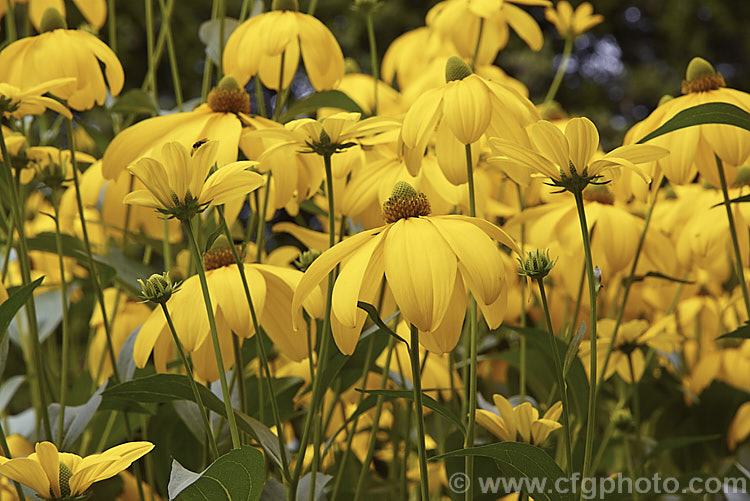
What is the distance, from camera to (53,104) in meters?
0.56

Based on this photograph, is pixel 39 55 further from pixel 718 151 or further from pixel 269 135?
pixel 718 151

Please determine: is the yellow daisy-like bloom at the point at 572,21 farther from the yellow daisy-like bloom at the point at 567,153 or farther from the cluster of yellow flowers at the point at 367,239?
the yellow daisy-like bloom at the point at 567,153

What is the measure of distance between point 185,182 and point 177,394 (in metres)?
0.12

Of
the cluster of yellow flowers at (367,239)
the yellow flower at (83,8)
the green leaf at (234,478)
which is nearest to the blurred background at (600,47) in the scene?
the cluster of yellow flowers at (367,239)

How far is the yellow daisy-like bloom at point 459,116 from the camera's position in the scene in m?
0.49

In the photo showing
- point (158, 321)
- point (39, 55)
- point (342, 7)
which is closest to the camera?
point (158, 321)

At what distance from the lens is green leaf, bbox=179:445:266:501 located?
383 mm

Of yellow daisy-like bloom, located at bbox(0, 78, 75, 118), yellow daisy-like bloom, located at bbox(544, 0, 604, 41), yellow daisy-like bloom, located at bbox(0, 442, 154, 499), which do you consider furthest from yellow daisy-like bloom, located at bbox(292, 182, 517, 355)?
yellow daisy-like bloom, located at bbox(544, 0, 604, 41)

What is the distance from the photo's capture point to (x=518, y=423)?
19.5 inches

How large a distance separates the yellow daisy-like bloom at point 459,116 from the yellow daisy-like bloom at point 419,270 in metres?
0.06

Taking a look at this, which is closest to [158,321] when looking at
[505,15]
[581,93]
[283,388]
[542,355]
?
[283,388]

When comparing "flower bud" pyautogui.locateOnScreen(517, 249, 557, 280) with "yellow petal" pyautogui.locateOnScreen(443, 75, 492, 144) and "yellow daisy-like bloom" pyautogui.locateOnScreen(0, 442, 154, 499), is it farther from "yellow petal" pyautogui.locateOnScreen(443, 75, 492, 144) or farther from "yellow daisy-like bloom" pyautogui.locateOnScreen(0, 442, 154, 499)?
"yellow daisy-like bloom" pyautogui.locateOnScreen(0, 442, 154, 499)

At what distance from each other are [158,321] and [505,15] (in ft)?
1.72

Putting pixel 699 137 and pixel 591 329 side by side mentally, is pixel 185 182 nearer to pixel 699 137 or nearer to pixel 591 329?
pixel 591 329
